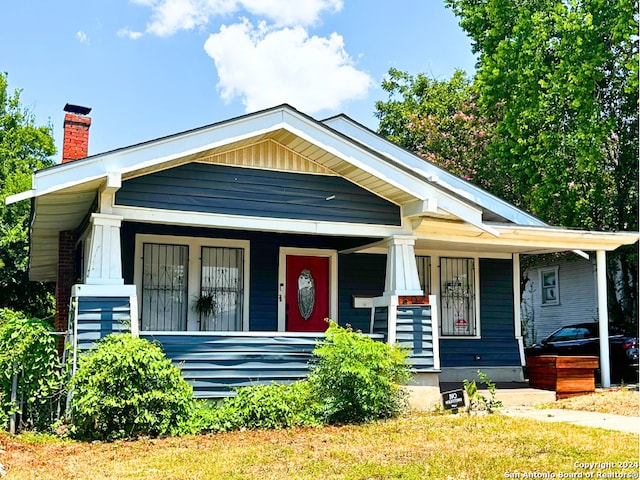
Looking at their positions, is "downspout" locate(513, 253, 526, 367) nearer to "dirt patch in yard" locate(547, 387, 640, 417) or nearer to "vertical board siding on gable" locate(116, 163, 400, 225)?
"dirt patch in yard" locate(547, 387, 640, 417)

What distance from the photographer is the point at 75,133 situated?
12.8m

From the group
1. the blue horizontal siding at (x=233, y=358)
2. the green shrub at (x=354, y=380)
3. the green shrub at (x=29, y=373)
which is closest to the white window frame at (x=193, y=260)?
the blue horizontal siding at (x=233, y=358)

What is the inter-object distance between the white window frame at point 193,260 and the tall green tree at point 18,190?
8.60 meters

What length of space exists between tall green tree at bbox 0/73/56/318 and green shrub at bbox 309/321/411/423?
12.4m

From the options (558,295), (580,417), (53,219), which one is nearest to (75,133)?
(53,219)

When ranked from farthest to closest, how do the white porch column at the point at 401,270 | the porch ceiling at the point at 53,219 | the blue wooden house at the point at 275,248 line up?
the white porch column at the point at 401,270
the porch ceiling at the point at 53,219
the blue wooden house at the point at 275,248

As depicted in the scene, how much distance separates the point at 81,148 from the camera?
1281 cm

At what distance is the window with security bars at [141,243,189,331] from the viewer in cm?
1171

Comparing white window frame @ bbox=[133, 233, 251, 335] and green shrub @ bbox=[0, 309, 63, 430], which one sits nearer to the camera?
green shrub @ bbox=[0, 309, 63, 430]

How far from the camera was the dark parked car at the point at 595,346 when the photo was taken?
14617mm

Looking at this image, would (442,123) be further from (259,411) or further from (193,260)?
(259,411)

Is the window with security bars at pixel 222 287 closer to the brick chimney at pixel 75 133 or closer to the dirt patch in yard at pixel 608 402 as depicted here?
the brick chimney at pixel 75 133

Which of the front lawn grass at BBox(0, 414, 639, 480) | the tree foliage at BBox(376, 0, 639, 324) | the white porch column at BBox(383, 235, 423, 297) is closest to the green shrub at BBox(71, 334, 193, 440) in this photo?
the front lawn grass at BBox(0, 414, 639, 480)

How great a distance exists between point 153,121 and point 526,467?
85.7ft
